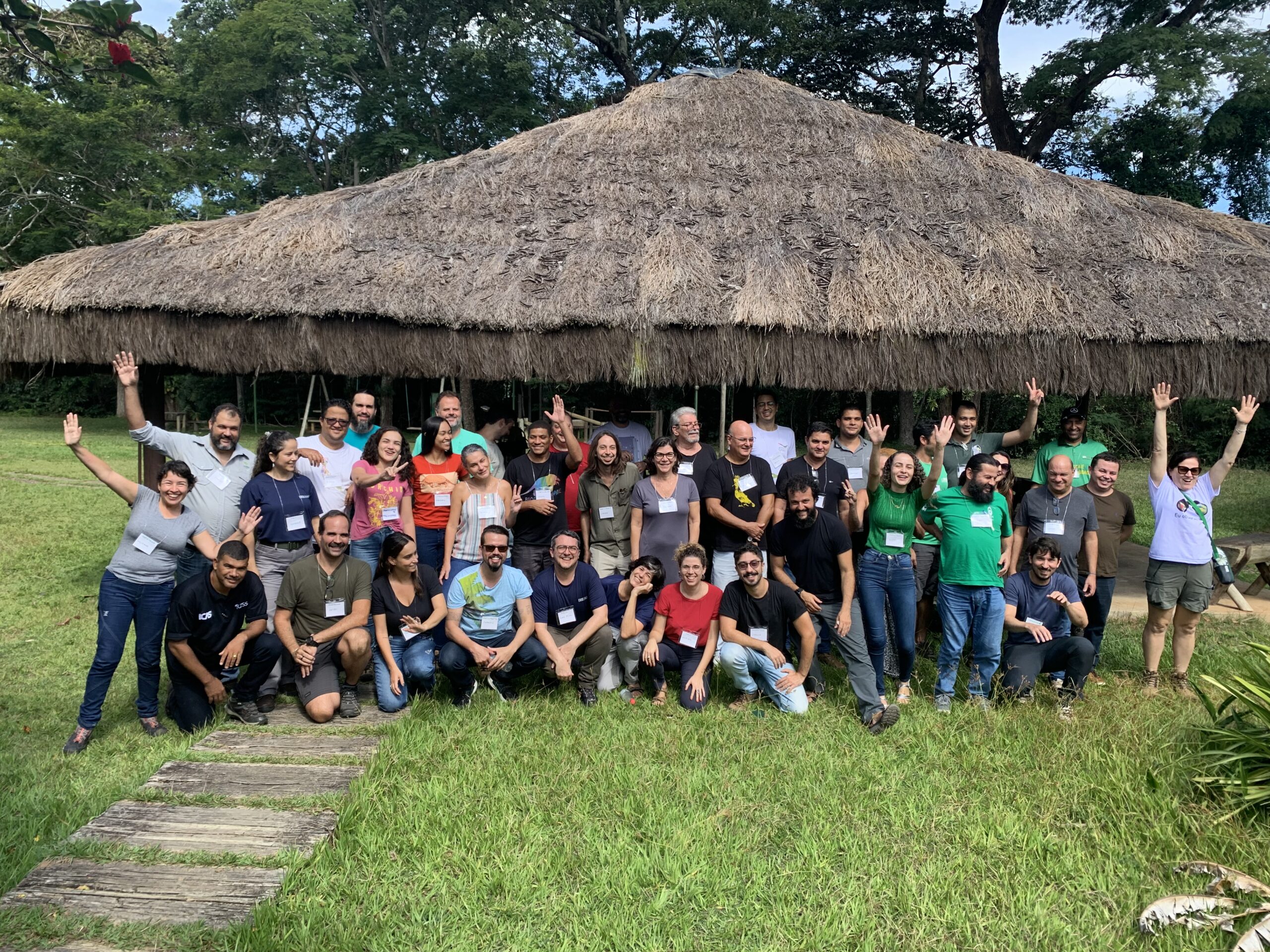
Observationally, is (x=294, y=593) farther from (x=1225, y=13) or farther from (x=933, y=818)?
(x=1225, y=13)

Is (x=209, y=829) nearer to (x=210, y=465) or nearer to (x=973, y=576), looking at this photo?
(x=210, y=465)

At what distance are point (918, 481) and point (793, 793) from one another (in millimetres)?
2253

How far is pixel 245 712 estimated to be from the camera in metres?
5.59

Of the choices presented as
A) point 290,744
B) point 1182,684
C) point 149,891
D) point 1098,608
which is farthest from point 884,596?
point 149,891

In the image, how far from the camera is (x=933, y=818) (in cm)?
442

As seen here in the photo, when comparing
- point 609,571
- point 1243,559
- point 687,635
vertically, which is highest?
point 609,571

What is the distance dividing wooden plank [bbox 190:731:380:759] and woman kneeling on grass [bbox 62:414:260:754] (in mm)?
522

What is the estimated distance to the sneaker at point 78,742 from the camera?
5.23 m

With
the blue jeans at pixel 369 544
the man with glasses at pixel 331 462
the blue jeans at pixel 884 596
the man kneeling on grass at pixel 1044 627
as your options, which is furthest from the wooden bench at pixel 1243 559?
the man with glasses at pixel 331 462

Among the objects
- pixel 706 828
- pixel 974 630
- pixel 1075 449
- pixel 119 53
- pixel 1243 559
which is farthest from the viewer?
pixel 1243 559

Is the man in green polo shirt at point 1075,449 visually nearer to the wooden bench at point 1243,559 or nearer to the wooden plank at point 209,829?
the wooden bench at point 1243,559

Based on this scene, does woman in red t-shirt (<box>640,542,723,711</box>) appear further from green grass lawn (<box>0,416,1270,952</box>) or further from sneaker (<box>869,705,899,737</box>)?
sneaker (<box>869,705,899,737</box>)

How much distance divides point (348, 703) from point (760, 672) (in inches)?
102

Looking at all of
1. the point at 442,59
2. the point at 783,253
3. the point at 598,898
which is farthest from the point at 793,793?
the point at 442,59
